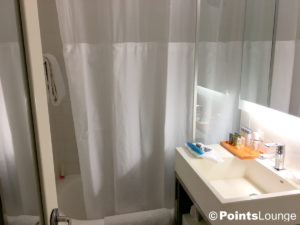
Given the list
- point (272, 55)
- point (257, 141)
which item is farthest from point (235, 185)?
point (272, 55)

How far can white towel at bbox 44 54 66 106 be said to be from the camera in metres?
1.72

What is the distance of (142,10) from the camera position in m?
1.71

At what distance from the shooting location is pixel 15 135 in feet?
2.77

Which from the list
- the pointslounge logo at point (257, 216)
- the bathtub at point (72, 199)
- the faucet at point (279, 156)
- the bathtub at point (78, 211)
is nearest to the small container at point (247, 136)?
the faucet at point (279, 156)

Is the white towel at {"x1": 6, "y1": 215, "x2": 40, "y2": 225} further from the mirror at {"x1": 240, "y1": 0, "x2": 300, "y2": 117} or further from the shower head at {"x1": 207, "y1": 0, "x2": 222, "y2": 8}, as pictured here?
the shower head at {"x1": 207, "y1": 0, "x2": 222, "y2": 8}

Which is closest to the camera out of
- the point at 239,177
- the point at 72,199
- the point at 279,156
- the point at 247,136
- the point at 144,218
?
the point at 279,156

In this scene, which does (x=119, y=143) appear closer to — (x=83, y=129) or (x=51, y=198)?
(x=83, y=129)

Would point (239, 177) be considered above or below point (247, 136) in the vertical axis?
below

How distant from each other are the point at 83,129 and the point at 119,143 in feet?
0.97

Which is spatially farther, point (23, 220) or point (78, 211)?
point (78, 211)

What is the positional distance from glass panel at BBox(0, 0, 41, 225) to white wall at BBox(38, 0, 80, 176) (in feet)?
4.88

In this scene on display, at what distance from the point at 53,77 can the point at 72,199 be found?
47.1 inches

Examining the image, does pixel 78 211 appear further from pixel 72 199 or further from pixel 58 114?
pixel 58 114

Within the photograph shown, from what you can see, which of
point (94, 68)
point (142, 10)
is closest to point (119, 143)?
point (94, 68)
